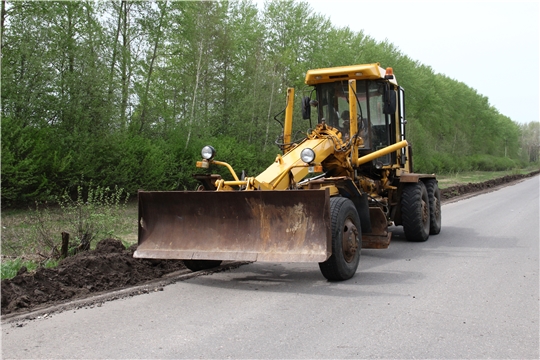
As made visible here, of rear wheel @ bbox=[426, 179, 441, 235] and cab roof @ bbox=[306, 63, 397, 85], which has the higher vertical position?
cab roof @ bbox=[306, 63, 397, 85]

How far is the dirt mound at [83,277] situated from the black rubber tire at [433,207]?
5537 mm

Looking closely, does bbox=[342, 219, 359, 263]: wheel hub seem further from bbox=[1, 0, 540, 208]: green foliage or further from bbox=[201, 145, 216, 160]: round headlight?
bbox=[1, 0, 540, 208]: green foliage

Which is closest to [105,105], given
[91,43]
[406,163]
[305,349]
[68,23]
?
[91,43]

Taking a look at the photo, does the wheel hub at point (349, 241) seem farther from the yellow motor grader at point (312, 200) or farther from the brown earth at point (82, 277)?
the brown earth at point (82, 277)

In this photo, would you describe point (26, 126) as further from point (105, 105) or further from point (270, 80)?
point (270, 80)

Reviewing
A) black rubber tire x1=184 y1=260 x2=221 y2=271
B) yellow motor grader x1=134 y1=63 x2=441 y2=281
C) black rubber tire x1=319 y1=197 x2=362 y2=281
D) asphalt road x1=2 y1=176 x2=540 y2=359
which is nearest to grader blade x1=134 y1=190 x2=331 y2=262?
yellow motor grader x1=134 y1=63 x2=441 y2=281

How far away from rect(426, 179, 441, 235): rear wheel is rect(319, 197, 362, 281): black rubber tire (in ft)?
14.1

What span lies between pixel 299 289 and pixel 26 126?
1232 centimetres

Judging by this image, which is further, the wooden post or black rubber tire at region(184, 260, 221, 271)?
the wooden post

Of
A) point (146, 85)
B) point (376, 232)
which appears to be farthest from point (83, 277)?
point (146, 85)

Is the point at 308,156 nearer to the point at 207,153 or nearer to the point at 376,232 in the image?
the point at 207,153

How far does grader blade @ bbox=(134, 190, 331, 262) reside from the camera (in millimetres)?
6234

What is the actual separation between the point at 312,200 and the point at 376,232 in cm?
222

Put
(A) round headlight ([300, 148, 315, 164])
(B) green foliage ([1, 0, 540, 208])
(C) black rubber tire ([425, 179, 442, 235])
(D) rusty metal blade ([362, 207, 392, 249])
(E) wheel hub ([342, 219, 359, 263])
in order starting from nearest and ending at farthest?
(E) wheel hub ([342, 219, 359, 263]), (A) round headlight ([300, 148, 315, 164]), (D) rusty metal blade ([362, 207, 392, 249]), (C) black rubber tire ([425, 179, 442, 235]), (B) green foliage ([1, 0, 540, 208])
